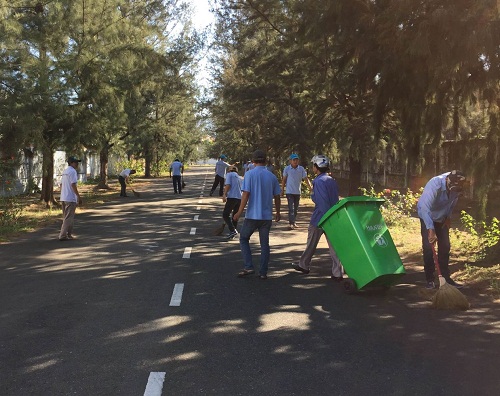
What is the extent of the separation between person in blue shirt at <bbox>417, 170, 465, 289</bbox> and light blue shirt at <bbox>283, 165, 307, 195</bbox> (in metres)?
7.22

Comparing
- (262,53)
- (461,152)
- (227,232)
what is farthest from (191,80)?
(461,152)

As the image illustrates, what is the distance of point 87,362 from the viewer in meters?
4.62

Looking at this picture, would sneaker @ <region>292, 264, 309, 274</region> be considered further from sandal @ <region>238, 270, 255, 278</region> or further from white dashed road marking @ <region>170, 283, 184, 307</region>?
white dashed road marking @ <region>170, 283, 184, 307</region>

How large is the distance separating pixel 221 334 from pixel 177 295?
175 centimetres

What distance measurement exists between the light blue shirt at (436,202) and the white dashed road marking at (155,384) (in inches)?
165

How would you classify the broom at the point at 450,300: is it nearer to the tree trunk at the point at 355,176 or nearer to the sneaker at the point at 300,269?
the sneaker at the point at 300,269

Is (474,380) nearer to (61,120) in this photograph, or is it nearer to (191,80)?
(61,120)

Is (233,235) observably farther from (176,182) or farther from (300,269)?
(176,182)

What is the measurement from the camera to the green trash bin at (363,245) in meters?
6.82

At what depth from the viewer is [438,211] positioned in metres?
7.31

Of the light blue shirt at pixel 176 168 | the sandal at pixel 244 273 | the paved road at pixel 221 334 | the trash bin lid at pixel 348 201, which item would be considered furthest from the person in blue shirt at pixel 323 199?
the light blue shirt at pixel 176 168

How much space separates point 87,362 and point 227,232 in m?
9.25

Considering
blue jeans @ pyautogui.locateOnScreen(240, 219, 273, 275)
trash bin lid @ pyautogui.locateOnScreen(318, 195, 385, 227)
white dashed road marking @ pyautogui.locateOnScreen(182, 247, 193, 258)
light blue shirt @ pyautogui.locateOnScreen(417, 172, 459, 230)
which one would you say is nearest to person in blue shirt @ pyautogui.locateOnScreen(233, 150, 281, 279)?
blue jeans @ pyautogui.locateOnScreen(240, 219, 273, 275)

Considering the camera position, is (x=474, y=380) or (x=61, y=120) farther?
(x=61, y=120)
